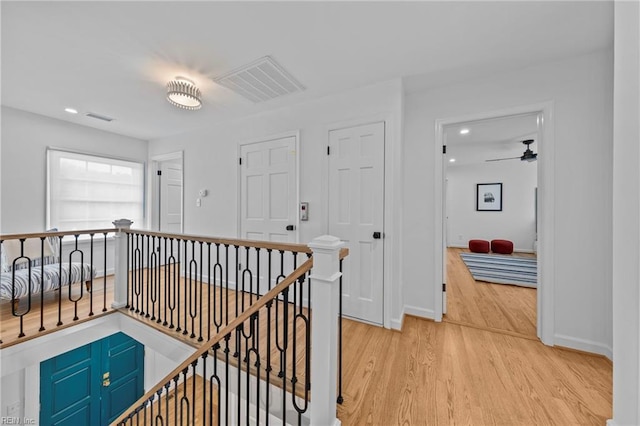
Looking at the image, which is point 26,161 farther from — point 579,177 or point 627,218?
point 579,177

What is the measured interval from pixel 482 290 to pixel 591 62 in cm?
294

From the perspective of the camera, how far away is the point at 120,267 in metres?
2.76

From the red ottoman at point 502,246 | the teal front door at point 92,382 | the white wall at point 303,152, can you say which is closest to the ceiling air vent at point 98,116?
the white wall at point 303,152

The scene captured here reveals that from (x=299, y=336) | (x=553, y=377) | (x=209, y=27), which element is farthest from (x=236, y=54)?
(x=553, y=377)

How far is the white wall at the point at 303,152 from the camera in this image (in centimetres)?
247

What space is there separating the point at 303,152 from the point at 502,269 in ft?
15.3

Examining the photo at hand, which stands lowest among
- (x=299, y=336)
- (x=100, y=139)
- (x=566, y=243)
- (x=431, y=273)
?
(x=299, y=336)

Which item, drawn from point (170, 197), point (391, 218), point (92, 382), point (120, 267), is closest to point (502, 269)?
point (391, 218)

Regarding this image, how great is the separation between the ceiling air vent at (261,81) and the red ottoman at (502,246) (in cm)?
645

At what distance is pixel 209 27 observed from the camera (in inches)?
69.8

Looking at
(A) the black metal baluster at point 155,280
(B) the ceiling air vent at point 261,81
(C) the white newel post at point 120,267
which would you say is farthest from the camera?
(C) the white newel post at point 120,267

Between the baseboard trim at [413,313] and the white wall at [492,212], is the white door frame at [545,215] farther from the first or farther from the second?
the white wall at [492,212]

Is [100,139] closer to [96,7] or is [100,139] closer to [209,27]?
[96,7]

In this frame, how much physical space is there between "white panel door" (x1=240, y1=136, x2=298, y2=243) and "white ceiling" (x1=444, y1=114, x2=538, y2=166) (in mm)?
2456
